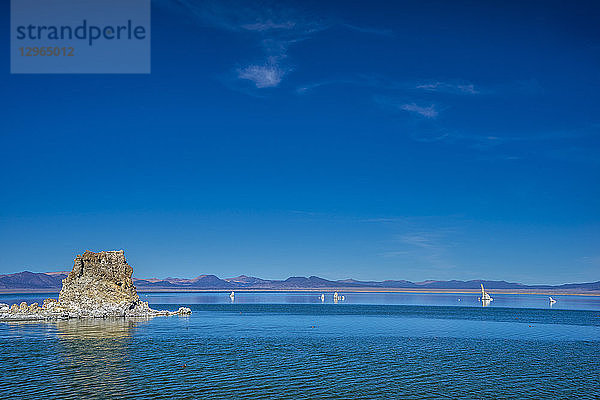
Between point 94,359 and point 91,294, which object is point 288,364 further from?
point 91,294

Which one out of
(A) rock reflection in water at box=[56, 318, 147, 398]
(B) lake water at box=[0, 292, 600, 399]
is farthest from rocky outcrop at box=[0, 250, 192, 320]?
(B) lake water at box=[0, 292, 600, 399]

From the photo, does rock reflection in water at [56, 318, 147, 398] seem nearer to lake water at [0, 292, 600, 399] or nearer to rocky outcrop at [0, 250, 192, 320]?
lake water at [0, 292, 600, 399]

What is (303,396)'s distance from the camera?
124 ft

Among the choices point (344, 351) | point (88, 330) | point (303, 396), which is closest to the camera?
point (303, 396)

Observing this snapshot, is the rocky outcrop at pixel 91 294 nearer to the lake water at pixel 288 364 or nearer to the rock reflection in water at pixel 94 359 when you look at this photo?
the rock reflection in water at pixel 94 359

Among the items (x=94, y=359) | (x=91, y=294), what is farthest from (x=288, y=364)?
(x=91, y=294)

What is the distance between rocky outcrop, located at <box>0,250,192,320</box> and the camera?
10181 cm

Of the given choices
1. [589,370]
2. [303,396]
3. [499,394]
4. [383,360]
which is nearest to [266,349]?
[383,360]

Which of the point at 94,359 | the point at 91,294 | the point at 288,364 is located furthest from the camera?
the point at 91,294

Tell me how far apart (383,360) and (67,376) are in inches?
1242

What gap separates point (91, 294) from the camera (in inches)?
4092

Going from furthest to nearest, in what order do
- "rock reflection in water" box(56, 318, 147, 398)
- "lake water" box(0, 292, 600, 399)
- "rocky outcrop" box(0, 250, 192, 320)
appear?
"rocky outcrop" box(0, 250, 192, 320) → "lake water" box(0, 292, 600, 399) → "rock reflection in water" box(56, 318, 147, 398)

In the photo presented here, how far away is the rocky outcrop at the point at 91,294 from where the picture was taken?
102m

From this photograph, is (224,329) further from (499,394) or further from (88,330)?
(499,394)
